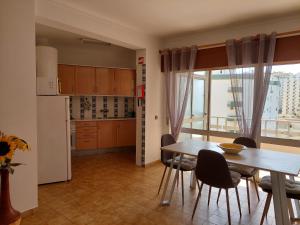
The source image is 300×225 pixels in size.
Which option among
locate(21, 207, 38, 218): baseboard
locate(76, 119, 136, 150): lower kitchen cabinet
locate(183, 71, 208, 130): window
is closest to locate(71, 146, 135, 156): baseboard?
locate(76, 119, 136, 150): lower kitchen cabinet

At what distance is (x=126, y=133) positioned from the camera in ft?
18.1

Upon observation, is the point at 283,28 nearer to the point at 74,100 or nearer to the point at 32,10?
the point at 32,10

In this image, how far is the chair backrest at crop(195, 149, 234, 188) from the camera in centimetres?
219

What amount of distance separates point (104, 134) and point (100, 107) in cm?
73

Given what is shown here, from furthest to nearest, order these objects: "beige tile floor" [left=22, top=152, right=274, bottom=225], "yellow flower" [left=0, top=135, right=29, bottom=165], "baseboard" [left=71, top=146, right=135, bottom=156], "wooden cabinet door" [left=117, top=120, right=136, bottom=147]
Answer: "wooden cabinet door" [left=117, top=120, right=136, bottom=147] → "baseboard" [left=71, top=146, right=135, bottom=156] → "beige tile floor" [left=22, top=152, right=274, bottom=225] → "yellow flower" [left=0, top=135, right=29, bottom=165]

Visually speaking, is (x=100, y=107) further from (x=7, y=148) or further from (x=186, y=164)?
(x=7, y=148)

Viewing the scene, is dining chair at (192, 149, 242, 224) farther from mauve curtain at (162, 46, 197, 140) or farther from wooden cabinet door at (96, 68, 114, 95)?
wooden cabinet door at (96, 68, 114, 95)

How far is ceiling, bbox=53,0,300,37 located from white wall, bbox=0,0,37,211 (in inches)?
27.6

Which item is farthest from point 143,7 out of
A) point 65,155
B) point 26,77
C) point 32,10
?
point 65,155

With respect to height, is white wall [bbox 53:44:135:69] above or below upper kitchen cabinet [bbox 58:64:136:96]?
above

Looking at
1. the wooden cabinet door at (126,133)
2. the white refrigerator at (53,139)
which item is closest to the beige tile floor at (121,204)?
the white refrigerator at (53,139)

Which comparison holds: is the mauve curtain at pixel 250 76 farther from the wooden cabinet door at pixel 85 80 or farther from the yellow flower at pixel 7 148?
the yellow flower at pixel 7 148

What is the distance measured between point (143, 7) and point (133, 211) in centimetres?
261

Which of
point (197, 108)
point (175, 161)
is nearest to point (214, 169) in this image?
point (175, 161)
